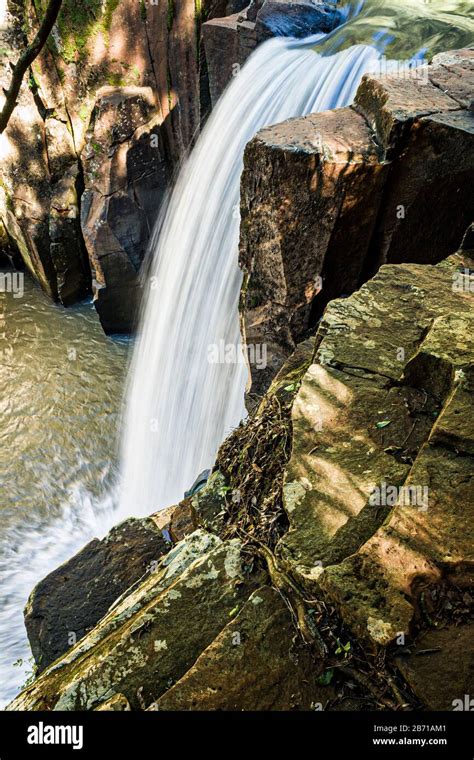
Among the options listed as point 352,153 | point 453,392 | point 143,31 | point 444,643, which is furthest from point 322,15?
point 444,643

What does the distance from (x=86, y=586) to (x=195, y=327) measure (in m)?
3.49

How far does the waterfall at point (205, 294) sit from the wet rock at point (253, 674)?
3732mm

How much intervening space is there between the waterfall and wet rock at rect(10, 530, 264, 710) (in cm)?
338

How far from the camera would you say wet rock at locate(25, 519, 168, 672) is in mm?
4008

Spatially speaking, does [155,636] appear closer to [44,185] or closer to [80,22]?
[44,185]

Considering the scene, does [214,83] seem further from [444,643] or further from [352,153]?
[444,643]

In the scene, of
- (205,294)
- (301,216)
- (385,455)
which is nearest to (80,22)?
(205,294)

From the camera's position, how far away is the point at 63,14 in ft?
27.1

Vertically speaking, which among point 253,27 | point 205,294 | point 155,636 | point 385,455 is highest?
point 253,27

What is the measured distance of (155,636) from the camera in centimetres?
241

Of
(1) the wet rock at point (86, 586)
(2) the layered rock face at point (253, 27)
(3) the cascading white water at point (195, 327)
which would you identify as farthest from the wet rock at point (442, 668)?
(2) the layered rock face at point (253, 27)

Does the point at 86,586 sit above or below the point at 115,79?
below

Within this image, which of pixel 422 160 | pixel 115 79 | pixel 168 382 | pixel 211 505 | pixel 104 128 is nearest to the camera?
pixel 211 505
